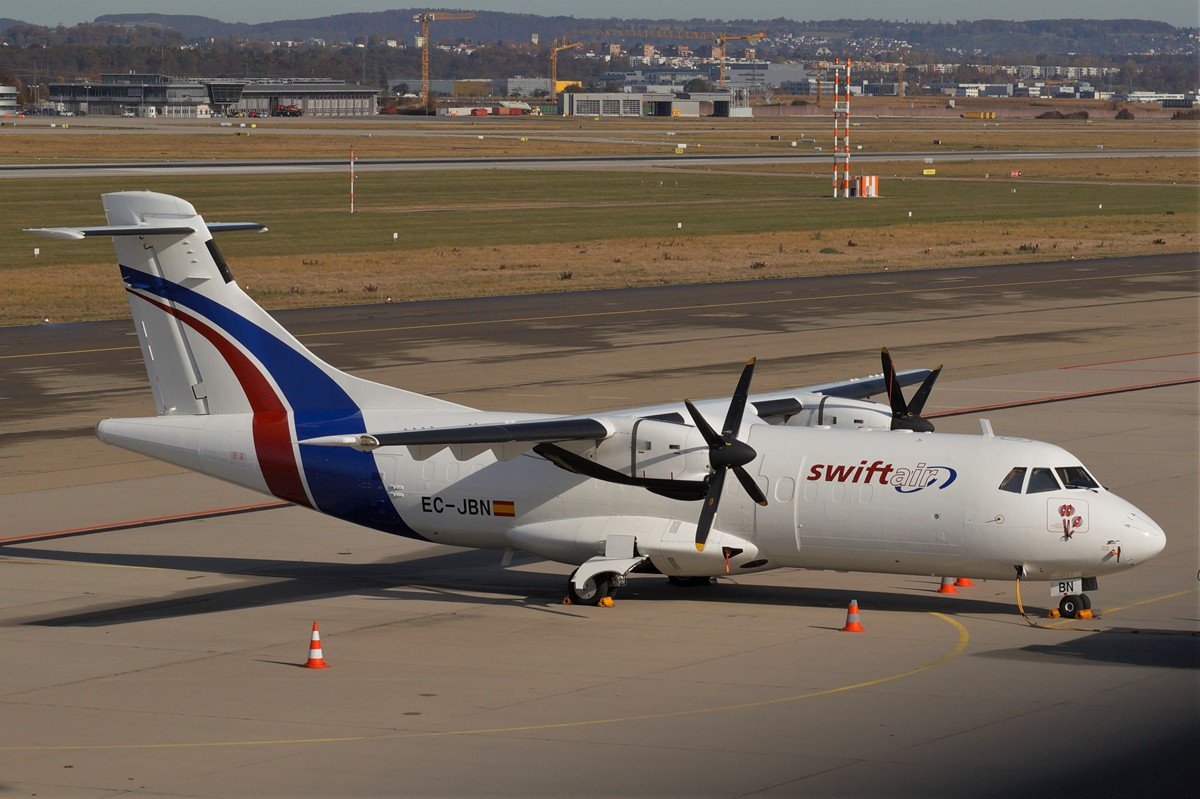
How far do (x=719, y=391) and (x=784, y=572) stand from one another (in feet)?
56.3

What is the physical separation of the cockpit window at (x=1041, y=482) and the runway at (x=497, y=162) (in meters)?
103

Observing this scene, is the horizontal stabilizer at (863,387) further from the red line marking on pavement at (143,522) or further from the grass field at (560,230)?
the grass field at (560,230)

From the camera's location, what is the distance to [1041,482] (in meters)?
23.5

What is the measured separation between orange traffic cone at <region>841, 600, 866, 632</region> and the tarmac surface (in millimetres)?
235

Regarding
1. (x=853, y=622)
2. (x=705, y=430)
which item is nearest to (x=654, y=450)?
(x=705, y=430)

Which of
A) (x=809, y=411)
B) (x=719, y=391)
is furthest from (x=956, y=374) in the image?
(x=809, y=411)

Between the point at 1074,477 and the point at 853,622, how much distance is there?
372 centimetres

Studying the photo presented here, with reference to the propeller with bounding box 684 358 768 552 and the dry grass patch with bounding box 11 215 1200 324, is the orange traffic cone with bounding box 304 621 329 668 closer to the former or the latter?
the propeller with bounding box 684 358 768 552

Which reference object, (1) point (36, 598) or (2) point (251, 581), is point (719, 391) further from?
(1) point (36, 598)

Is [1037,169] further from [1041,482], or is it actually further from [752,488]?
[752,488]

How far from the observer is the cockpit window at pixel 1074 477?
2356 centimetres

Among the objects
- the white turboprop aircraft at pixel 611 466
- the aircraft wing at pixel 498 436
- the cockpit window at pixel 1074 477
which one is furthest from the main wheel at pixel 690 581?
the cockpit window at pixel 1074 477

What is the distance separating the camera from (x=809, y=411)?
27.7m

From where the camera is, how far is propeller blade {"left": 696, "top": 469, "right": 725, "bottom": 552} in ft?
81.1
